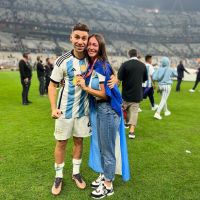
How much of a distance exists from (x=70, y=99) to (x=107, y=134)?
0.69 m

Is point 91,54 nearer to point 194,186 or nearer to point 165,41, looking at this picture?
point 194,186

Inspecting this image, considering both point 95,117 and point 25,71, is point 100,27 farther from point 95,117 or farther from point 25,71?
point 95,117

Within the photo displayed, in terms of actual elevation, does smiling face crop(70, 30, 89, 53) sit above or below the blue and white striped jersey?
above

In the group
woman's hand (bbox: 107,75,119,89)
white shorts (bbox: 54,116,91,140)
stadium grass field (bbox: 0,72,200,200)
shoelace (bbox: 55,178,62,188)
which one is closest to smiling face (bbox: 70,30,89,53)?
woman's hand (bbox: 107,75,119,89)

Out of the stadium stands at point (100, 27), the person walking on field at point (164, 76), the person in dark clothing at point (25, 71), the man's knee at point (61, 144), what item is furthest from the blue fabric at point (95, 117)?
the stadium stands at point (100, 27)

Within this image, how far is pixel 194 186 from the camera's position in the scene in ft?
15.9

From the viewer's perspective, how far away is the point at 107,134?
4.25m

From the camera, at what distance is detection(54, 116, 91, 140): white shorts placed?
4293 millimetres

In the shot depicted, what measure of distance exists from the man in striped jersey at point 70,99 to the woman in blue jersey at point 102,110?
0.37ft

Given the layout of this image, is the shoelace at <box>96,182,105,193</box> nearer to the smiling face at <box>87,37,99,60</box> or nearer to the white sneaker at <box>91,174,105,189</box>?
the white sneaker at <box>91,174,105,189</box>

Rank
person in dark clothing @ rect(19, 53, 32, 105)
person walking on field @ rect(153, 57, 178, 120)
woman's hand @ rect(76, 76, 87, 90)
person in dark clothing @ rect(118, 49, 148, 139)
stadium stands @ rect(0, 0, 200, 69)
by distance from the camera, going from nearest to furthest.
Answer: woman's hand @ rect(76, 76, 87, 90) < person in dark clothing @ rect(118, 49, 148, 139) < person walking on field @ rect(153, 57, 178, 120) < person in dark clothing @ rect(19, 53, 32, 105) < stadium stands @ rect(0, 0, 200, 69)

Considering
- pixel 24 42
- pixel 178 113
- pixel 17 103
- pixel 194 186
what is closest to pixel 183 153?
pixel 194 186

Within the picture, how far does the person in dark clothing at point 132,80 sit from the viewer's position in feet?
24.1

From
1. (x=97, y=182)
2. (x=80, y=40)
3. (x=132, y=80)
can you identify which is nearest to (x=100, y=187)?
(x=97, y=182)
